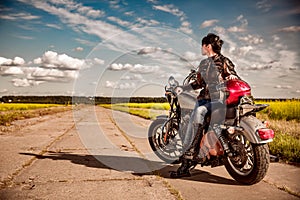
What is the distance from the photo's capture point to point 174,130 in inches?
195

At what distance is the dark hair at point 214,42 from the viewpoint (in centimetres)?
400

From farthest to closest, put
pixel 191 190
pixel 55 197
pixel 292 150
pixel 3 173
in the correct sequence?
pixel 292 150, pixel 3 173, pixel 191 190, pixel 55 197

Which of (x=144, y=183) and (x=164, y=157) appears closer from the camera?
(x=144, y=183)

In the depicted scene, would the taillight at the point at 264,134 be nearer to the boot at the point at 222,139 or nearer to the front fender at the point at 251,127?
the front fender at the point at 251,127

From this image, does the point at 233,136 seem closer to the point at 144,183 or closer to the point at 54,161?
the point at 144,183

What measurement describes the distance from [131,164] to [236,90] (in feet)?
7.37

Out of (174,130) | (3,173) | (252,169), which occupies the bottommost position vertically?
(3,173)

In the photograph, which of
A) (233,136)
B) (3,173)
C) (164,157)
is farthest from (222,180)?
(3,173)

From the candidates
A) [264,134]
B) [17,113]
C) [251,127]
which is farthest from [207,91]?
[17,113]

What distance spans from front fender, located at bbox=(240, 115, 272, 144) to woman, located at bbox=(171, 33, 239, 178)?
34cm

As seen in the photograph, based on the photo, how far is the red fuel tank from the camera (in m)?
3.63

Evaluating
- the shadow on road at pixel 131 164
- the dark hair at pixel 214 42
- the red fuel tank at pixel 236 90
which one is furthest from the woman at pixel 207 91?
the shadow on road at pixel 131 164

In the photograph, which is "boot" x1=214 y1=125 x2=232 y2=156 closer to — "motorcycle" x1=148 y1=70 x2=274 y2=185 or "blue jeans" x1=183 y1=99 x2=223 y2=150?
"motorcycle" x1=148 y1=70 x2=274 y2=185

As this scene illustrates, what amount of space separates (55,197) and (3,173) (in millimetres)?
1474
